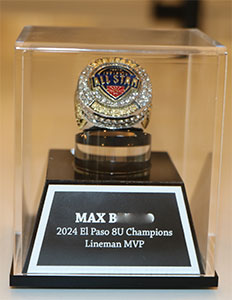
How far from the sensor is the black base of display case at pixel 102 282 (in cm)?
110

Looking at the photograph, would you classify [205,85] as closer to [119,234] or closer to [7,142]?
[119,234]

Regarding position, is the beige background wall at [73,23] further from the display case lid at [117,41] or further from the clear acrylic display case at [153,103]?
the display case lid at [117,41]

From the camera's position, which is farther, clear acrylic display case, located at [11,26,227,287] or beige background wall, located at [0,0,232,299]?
beige background wall, located at [0,0,232,299]

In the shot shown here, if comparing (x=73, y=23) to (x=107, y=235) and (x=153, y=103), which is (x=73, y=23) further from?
(x=107, y=235)

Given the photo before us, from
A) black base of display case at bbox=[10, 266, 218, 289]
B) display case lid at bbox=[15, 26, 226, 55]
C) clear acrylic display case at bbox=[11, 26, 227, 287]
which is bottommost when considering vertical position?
black base of display case at bbox=[10, 266, 218, 289]

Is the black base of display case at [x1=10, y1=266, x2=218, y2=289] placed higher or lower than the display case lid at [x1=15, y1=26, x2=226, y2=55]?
lower

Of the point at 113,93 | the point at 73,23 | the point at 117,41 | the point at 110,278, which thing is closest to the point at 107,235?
the point at 110,278

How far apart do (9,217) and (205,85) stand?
0.53 meters

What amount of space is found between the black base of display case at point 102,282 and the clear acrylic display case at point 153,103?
1 cm

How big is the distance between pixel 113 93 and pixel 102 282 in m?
0.33

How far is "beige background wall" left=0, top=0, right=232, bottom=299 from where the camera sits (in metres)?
1.76

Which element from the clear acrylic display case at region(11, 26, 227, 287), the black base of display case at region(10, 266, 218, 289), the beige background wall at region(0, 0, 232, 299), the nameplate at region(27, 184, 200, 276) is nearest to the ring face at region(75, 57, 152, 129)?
the clear acrylic display case at region(11, 26, 227, 287)

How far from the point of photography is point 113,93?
1.13m

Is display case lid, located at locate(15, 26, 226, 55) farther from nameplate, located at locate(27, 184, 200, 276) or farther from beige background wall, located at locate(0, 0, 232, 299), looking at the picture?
beige background wall, located at locate(0, 0, 232, 299)
